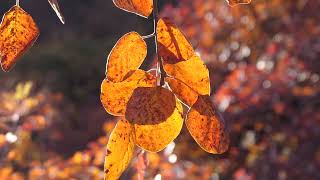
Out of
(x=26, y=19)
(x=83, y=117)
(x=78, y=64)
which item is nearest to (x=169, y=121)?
(x=26, y=19)

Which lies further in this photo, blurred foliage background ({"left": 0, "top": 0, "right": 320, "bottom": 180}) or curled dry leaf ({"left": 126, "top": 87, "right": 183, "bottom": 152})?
blurred foliage background ({"left": 0, "top": 0, "right": 320, "bottom": 180})

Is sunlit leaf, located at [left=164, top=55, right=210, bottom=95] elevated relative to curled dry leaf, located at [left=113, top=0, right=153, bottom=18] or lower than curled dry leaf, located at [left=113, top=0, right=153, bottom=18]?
lower

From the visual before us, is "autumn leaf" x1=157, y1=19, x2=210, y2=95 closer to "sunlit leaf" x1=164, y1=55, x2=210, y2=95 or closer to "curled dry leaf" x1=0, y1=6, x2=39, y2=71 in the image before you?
"sunlit leaf" x1=164, y1=55, x2=210, y2=95

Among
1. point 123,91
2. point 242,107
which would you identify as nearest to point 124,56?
point 123,91

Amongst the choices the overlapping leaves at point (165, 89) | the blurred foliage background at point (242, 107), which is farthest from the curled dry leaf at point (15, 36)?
the blurred foliage background at point (242, 107)

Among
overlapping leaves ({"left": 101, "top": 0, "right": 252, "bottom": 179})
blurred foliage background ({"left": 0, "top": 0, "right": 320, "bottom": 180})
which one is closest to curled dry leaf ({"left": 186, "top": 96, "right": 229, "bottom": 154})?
overlapping leaves ({"left": 101, "top": 0, "right": 252, "bottom": 179})

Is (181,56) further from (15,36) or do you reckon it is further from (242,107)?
(242,107)

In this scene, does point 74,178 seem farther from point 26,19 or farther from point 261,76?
point 26,19
